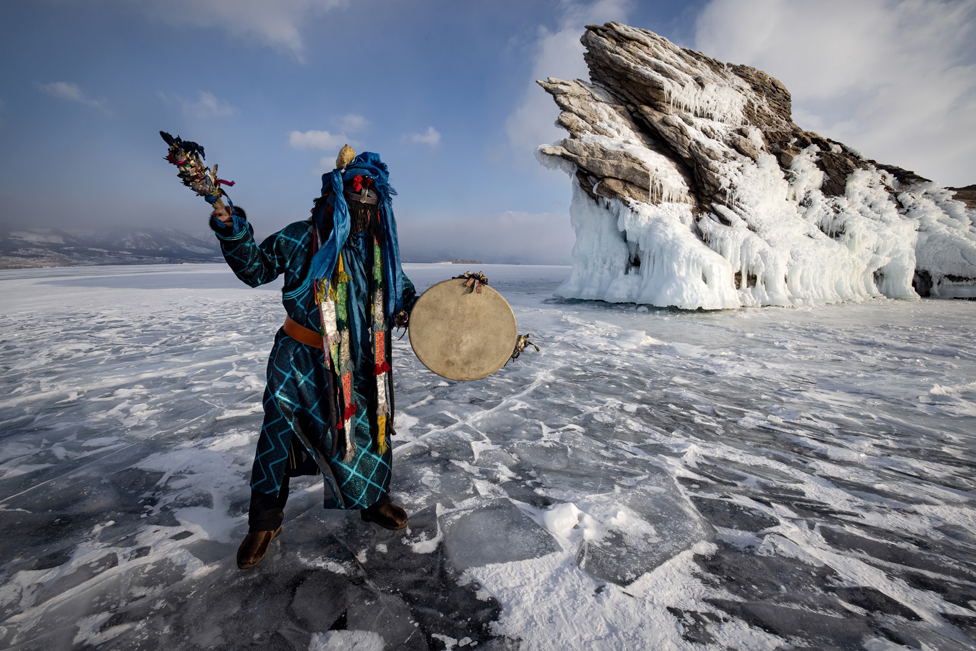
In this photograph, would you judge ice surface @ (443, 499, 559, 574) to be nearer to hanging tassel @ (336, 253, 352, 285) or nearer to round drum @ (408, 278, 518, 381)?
round drum @ (408, 278, 518, 381)

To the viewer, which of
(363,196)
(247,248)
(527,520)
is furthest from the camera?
(527,520)

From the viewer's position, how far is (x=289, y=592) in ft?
5.22

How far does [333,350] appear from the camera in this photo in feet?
6.01

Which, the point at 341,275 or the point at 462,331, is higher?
the point at 341,275

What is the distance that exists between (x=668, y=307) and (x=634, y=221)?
2869mm

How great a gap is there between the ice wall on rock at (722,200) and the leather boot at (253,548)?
10860 mm

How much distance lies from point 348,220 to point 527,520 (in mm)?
1812

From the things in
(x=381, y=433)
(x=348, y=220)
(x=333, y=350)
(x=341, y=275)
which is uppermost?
(x=348, y=220)

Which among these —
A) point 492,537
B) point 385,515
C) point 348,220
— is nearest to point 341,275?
point 348,220

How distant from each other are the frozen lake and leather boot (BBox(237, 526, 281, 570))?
54mm

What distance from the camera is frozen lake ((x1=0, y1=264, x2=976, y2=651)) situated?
4.78 ft

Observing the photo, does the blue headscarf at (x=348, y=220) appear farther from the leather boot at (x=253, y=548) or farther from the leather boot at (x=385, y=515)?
the leather boot at (x=253, y=548)

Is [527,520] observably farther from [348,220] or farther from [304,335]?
[348,220]

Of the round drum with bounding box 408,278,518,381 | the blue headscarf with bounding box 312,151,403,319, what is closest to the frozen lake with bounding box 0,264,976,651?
the round drum with bounding box 408,278,518,381
